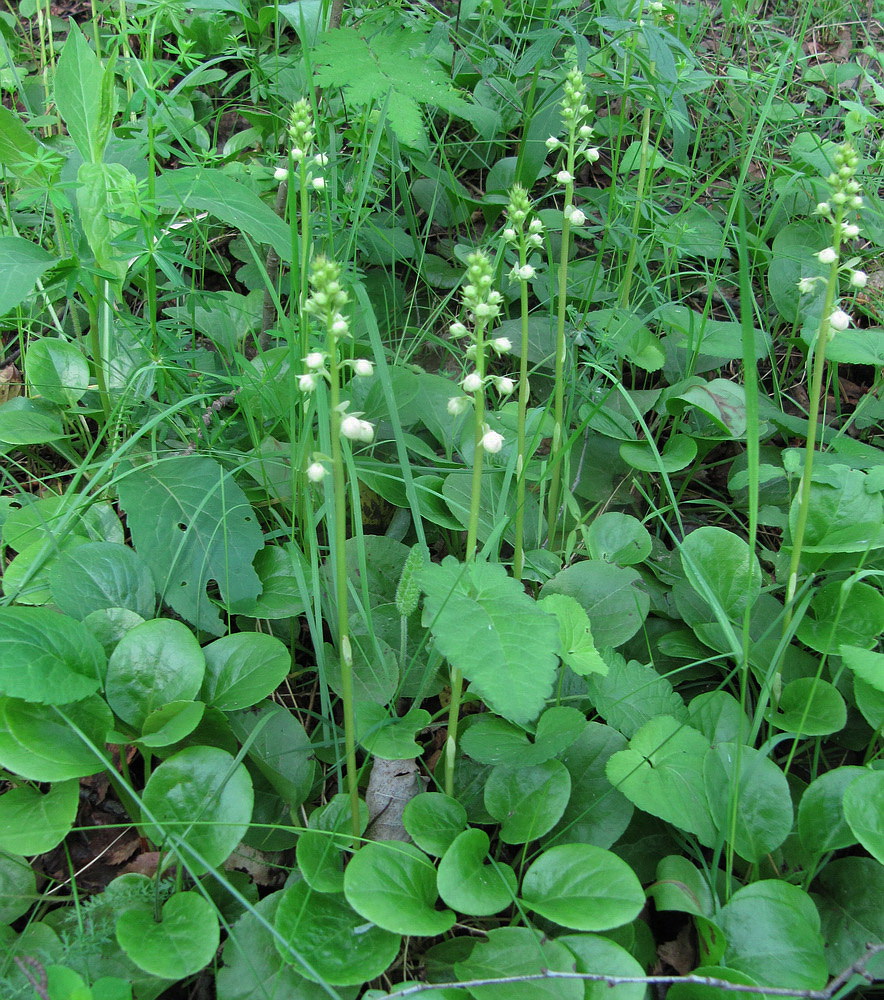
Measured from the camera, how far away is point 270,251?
2.64 meters

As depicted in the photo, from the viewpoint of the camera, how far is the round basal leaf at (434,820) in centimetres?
146

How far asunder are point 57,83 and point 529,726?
2.02 metres

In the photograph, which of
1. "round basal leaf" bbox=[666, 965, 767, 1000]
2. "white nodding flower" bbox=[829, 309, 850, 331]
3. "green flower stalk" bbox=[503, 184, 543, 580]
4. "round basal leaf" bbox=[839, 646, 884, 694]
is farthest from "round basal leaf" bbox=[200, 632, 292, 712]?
"white nodding flower" bbox=[829, 309, 850, 331]

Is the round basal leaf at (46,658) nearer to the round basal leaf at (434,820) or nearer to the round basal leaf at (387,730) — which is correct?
the round basal leaf at (387,730)

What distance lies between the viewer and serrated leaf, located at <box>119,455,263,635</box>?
1810 millimetres

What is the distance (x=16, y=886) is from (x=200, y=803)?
401 mm

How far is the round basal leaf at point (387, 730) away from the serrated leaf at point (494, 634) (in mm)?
295

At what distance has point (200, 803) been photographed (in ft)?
4.86

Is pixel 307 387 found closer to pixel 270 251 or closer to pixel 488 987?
pixel 488 987

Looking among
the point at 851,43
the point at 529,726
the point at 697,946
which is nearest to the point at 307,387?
the point at 529,726

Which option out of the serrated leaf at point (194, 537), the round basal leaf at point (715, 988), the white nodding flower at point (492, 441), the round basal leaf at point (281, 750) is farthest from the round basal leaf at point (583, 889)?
the serrated leaf at point (194, 537)

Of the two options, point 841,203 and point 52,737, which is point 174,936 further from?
point 841,203

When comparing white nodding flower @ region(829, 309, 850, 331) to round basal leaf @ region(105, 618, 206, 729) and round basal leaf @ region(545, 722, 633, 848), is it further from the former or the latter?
round basal leaf @ region(105, 618, 206, 729)

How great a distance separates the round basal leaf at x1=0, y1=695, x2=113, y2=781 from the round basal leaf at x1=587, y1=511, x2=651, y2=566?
1.25 m
